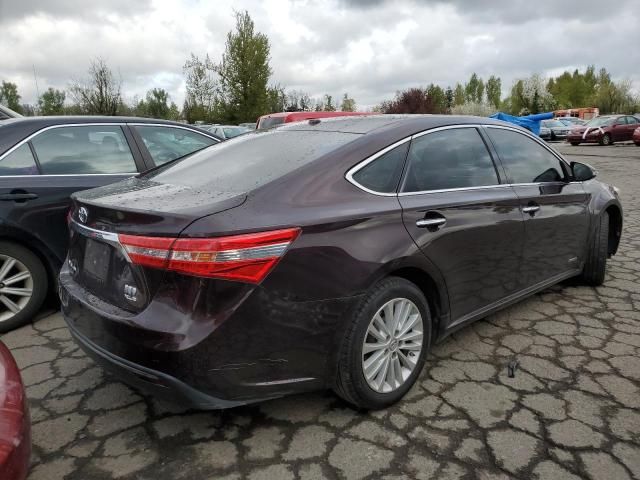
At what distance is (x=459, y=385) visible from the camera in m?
2.87

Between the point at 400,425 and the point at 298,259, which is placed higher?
the point at 298,259

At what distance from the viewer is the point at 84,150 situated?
403cm

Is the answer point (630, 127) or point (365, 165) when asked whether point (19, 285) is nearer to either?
point (365, 165)

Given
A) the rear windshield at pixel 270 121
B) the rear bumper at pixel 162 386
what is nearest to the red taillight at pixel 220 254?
the rear bumper at pixel 162 386

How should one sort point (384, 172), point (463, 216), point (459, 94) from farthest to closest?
point (459, 94)
point (463, 216)
point (384, 172)

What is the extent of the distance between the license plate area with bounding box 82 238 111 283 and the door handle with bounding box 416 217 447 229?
1.49m

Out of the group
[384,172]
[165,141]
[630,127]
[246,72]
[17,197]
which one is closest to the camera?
[384,172]

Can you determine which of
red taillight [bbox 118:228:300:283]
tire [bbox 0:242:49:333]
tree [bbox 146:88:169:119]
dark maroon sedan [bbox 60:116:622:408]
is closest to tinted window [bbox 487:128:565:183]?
dark maroon sedan [bbox 60:116:622:408]

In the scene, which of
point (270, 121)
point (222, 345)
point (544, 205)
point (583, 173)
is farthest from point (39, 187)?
point (270, 121)

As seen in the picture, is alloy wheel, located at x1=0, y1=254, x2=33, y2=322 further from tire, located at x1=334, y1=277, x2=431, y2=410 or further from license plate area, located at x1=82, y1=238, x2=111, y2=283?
tire, located at x1=334, y1=277, x2=431, y2=410

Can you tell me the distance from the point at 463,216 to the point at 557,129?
109 ft

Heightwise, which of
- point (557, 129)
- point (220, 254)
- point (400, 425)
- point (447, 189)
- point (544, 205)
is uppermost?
point (447, 189)

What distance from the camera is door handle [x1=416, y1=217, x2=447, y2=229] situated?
8.58 feet

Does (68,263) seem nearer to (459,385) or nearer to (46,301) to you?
(46,301)
